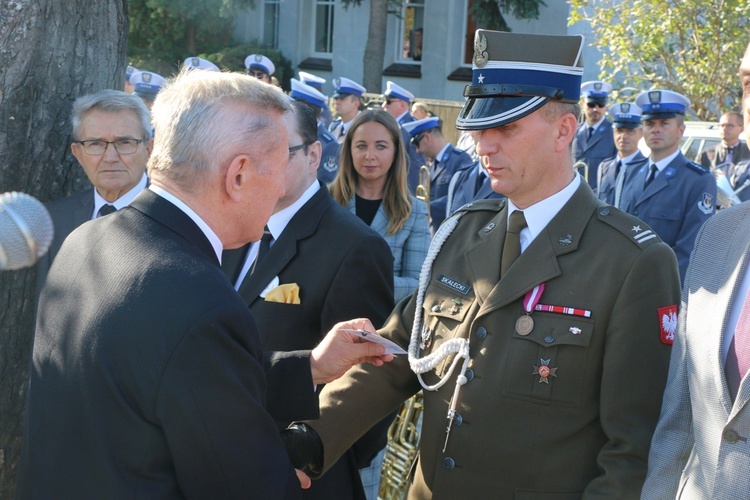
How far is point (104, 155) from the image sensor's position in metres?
4.13

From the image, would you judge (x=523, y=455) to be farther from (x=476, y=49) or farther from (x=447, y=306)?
(x=476, y=49)

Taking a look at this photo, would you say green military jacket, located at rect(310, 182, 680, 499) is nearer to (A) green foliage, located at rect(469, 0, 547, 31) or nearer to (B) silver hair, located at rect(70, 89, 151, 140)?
(B) silver hair, located at rect(70, 89, 151, 140)

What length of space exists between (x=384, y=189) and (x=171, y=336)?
13.4 ft

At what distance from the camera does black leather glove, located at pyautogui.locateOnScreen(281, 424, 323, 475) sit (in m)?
2.83

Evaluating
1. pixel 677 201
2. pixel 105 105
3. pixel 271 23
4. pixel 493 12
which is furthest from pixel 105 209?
Answer: pixel 271 23

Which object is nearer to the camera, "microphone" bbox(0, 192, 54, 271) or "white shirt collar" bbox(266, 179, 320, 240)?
"microphone" bbox(0, 192, 54, 271)

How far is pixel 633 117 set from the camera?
33.8 ft

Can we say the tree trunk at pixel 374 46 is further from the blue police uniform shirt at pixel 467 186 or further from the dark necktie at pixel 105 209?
the dark necktie at pixel 105 209

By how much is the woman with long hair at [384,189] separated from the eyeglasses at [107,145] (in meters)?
1.82

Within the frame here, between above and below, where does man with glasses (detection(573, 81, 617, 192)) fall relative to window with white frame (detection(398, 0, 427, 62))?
below

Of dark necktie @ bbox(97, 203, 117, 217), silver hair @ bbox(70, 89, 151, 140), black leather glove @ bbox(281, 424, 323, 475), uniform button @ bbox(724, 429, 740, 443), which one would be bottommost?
black leather glove @ bbox(281, 424, 323, 475)

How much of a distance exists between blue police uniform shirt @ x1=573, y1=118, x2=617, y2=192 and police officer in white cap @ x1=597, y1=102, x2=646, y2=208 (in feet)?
5.60

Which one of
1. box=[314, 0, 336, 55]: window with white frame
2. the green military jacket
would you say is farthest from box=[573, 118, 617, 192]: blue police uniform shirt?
box=[314, 0, 336, 55]: window with white frame

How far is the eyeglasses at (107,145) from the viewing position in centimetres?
404
